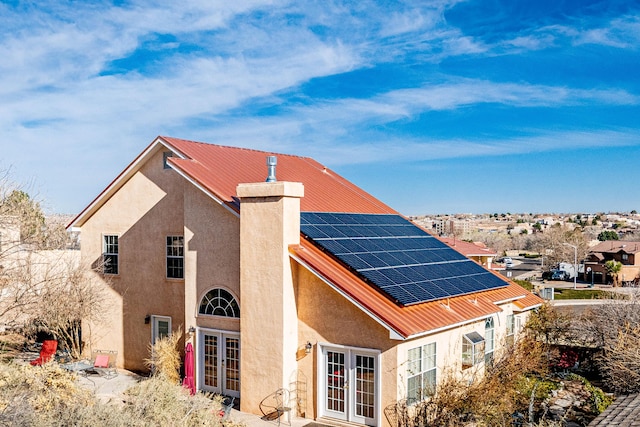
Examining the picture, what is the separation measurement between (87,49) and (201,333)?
38.1 ft

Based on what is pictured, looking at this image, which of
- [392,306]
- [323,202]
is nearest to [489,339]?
[392,306]

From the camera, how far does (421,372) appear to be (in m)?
16.8

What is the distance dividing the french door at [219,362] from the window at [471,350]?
24.0 feet

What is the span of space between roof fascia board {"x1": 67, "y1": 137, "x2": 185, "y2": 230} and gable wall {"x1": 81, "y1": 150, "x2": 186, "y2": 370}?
0.75 ft

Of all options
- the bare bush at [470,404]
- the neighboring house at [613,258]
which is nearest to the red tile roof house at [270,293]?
the bare bush at [470,404]

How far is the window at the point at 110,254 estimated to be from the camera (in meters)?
23.8

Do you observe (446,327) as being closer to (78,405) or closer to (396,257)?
(396,257)

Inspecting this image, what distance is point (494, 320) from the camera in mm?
21594

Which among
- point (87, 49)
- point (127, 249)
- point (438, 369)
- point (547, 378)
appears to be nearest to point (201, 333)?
point (127, 249)

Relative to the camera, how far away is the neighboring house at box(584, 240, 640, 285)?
74438mm

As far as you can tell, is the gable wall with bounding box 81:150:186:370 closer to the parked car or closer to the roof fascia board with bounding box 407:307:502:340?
the roof fascia board with bounding box 407:307:502:340

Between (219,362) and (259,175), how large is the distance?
7737 millimetres

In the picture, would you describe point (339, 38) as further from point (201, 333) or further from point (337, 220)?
point (201, 333)

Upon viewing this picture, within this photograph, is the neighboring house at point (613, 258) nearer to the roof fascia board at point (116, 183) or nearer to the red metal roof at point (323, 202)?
the red metal roof at point (323, 202)
